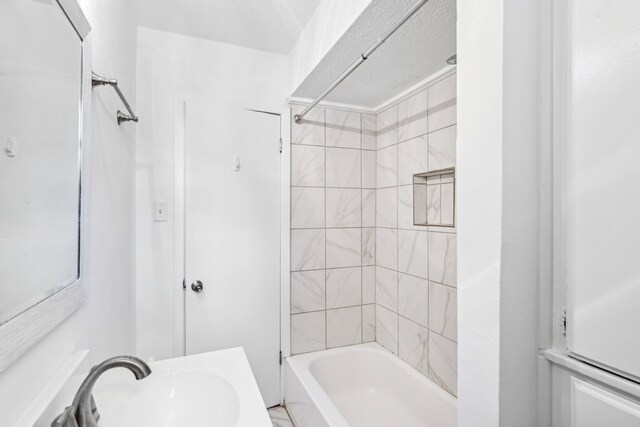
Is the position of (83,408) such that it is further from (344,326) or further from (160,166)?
(344,326)

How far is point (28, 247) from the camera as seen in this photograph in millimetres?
616

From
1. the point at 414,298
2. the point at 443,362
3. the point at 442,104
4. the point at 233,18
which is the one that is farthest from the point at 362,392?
the point at 233,18

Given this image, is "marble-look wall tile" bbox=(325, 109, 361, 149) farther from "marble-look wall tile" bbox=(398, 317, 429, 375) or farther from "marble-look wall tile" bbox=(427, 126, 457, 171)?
"marble-look wall tile" bbox=(398, 317, 429, 375)

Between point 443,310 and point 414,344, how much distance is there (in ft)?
1.25

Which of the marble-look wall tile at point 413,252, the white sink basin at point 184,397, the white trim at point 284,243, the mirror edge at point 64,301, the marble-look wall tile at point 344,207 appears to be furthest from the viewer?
the marble-look wall tile at point 344,207

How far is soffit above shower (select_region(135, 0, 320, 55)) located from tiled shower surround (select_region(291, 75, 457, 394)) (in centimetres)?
57

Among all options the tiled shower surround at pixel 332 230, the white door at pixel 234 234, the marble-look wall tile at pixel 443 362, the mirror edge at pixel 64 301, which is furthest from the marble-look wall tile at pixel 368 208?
the mirror edge at pixel 64 301

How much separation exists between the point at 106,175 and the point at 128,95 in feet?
1.97

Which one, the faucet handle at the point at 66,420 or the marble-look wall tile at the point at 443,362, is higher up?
the faucet handle at the point at 66,420

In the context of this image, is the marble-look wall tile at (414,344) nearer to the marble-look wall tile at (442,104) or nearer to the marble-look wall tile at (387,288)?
the marble-look wall tile at (387,288)

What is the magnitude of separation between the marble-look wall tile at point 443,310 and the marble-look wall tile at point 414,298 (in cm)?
4

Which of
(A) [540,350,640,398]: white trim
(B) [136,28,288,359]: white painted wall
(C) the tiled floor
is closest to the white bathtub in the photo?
(C) the tiled floor

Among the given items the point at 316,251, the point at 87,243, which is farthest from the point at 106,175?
the point at 316,251

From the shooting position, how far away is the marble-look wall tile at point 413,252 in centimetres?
189
